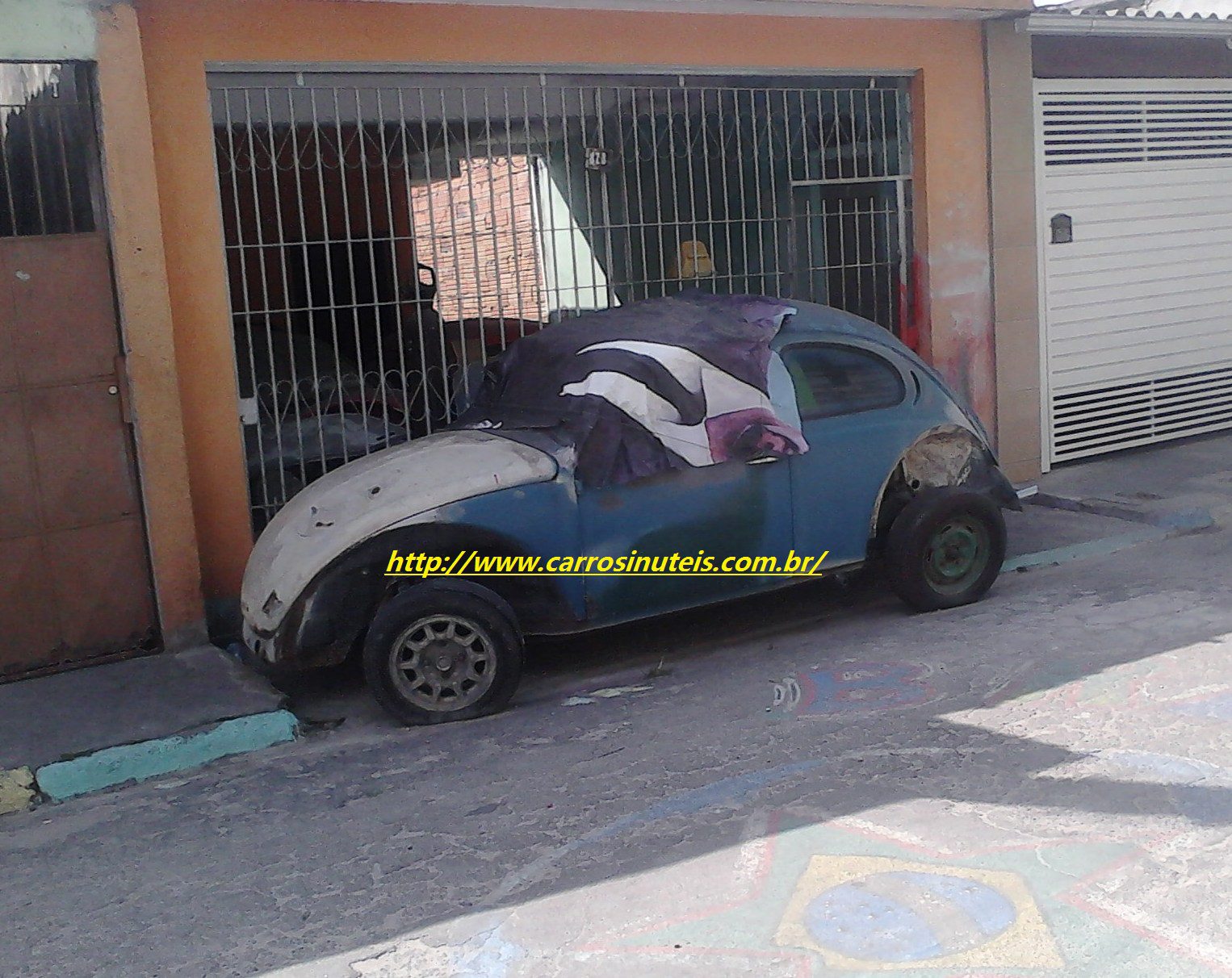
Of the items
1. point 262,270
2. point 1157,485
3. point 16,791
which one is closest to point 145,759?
point 16,791

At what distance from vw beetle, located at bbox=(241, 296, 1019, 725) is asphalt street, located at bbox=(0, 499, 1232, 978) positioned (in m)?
0.35

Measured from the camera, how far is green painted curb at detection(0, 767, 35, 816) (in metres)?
5.18

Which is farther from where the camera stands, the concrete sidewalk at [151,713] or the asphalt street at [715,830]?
the concrete sidewalk at [151,713]

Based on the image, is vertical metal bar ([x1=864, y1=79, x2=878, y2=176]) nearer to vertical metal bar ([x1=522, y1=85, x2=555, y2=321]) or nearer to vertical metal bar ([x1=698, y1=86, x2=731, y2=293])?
vertical metal bar ([x1=698, y1=86, x2=731, y2=293])

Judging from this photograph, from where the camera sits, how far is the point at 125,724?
571 cm

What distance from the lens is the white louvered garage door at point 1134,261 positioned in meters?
10.2

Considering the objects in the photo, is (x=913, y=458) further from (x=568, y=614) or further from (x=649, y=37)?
(x=649, y=37)

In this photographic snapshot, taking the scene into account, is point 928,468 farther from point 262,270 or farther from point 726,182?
point 262,270

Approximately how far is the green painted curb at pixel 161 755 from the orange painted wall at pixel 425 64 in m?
1.69

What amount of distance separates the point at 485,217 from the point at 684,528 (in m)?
2.89

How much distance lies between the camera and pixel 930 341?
941cm

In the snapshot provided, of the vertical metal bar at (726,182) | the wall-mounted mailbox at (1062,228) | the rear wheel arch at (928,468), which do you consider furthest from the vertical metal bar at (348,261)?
the wall-mounted mailbox at (1062,228)

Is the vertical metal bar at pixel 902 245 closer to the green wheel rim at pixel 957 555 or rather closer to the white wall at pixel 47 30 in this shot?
the green wheel rim at pixel 957 555

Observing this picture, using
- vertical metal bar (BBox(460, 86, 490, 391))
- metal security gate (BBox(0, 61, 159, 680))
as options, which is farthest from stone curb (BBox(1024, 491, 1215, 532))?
metal security gate (BBox(0, 61, 159, 680))
